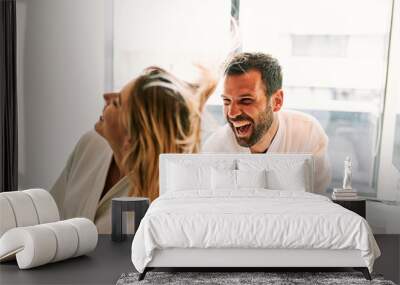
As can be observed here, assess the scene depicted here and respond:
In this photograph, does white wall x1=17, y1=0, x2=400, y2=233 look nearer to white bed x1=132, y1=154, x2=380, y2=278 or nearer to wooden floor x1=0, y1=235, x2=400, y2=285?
wooden floor x1=0, y1=235, x2=400, y2=285

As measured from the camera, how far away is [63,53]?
7918mm

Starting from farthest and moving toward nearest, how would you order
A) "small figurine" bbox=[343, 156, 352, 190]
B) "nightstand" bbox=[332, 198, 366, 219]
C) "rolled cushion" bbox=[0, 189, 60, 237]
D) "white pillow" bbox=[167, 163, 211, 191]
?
1. "small figurine" bbox=[343, 156, 352, 190]
2. "nightstand" bbox=[332, 198, 366, 219]
3. "white pillow" bbox=[167, 163, 211, 191]
4. "rolled cushion" bbox=[0, 189, 60, 237]

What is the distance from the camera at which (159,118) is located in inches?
311

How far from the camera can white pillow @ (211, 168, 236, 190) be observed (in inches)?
278

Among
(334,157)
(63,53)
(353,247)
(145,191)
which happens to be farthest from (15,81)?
(353,247)

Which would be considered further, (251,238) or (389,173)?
(389,173)

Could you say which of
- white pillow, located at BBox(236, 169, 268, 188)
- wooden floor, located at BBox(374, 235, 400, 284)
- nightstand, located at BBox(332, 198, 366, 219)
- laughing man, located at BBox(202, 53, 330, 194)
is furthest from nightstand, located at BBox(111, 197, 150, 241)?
wooden floor, located at BBox(374, 235, 400, 284)

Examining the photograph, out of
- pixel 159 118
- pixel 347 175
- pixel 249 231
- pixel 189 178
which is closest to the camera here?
pixel 249 231

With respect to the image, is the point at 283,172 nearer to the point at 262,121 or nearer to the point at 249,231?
the point at 262,121

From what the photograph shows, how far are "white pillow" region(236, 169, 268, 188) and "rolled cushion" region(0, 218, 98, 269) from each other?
5.72 ft

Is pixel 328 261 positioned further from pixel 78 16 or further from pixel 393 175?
pixel 78 16

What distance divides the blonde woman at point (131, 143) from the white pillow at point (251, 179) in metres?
0.95

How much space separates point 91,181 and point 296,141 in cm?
231

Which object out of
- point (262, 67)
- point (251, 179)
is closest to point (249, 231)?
point (251, 179)
